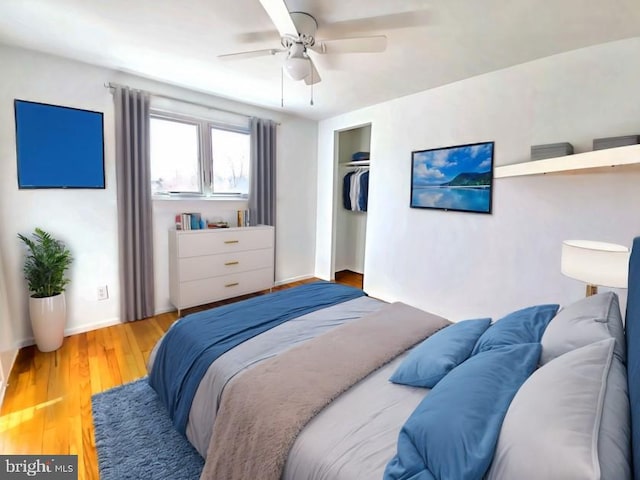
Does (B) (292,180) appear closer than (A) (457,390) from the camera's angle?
No

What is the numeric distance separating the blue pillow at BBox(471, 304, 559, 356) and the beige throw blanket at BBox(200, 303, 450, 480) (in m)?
0.39

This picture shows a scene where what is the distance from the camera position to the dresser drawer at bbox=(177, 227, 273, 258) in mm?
3191

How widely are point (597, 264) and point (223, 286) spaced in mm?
3162

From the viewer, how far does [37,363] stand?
2357 mm

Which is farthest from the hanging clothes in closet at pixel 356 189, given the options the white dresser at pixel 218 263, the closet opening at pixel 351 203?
the white dresser at pixel 218 263

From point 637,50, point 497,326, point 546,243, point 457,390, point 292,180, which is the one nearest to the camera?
point 457,390

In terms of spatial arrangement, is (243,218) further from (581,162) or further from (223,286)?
(581,162)

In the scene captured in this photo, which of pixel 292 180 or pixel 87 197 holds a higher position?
pixel 292 180

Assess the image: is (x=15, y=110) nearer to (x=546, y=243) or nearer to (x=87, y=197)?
(x=87, y=197)

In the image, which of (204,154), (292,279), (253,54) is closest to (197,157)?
(204,154)

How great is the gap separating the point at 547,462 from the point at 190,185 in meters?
3.62

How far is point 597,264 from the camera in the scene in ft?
5.36

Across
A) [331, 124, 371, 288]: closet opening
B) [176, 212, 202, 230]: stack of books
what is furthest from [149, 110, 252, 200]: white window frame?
[331, 124, 371, 288]: closet opening

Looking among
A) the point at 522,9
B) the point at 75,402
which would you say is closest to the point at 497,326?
the point at 522,9
